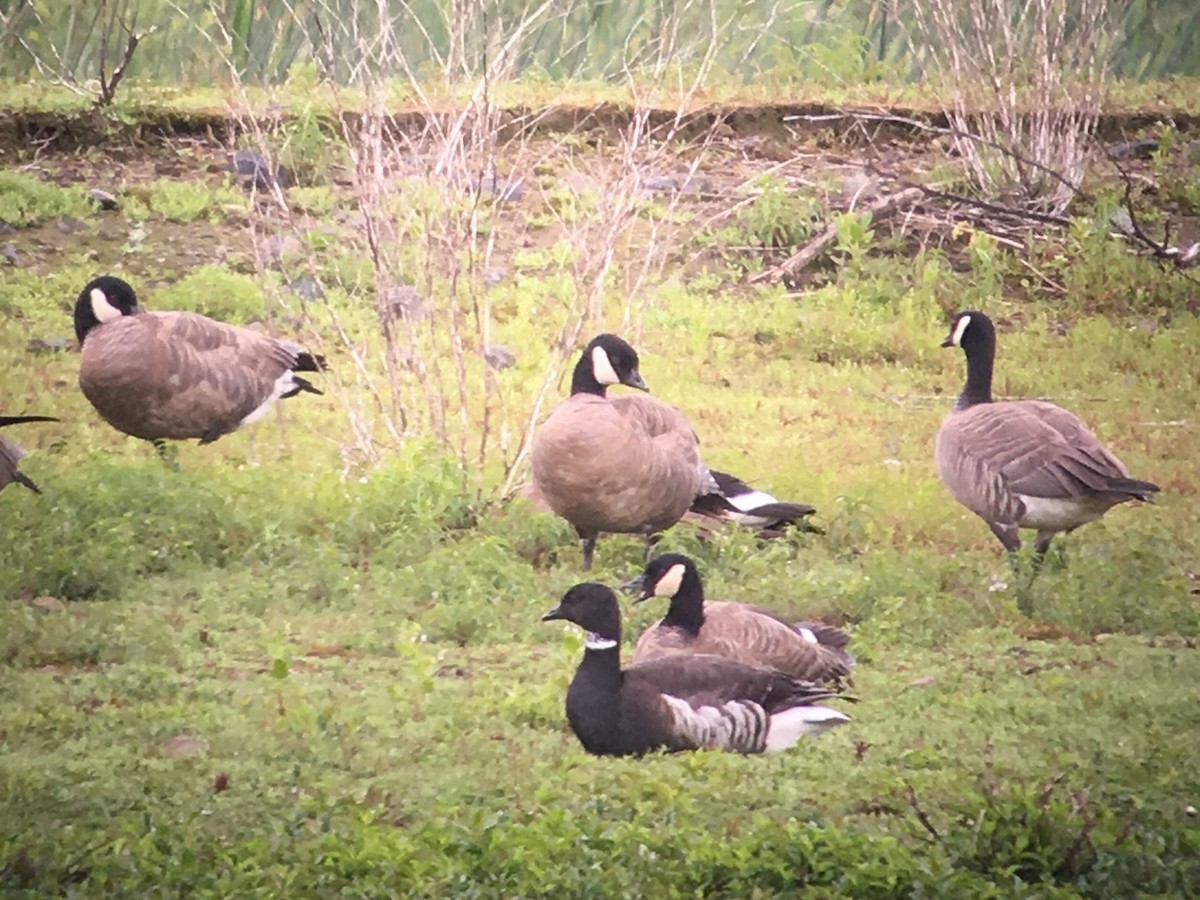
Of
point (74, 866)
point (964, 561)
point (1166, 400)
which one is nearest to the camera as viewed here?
point (74, 866)

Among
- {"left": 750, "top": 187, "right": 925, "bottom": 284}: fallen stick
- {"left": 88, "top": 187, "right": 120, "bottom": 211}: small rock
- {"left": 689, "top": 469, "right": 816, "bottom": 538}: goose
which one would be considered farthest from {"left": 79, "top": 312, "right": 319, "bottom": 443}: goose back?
{"left": 750, "top": 187, "right": 925, "bottom": 284}: fallen stick

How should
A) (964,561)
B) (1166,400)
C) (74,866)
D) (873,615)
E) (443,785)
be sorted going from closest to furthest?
(74,866) < (443,785) < (873,615) < (964,561) < (1166,400)

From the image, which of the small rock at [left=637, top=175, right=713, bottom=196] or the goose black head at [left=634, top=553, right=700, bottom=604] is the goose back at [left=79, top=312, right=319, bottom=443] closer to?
the small rock at [left=637, top=175, right=713, bottom=196]

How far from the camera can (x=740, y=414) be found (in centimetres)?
573

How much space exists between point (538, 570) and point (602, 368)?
0.64 meters

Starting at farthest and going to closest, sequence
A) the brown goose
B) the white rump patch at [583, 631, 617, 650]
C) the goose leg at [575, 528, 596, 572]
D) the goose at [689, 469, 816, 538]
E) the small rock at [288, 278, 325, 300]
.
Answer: the small rock at [288, 278, 325, 300]
the goose at [689, 469, 816, 538]
the goose leg at [575, 528, 596, 572]
the brown goose
the white rump patch at [583, 631, 617, 650]

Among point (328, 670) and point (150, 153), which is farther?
point (150, 153)

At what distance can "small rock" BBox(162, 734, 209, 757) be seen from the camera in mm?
4195

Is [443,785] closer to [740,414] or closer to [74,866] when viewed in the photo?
[74,866]

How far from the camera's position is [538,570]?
531 cm

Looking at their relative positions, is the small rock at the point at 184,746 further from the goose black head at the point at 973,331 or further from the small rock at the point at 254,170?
the goose black head at the point at 973,331

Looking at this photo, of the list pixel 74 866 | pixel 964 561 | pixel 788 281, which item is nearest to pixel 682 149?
pixel 788 281

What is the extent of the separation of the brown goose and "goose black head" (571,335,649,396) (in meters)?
0.85

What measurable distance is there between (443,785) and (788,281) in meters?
2.73
